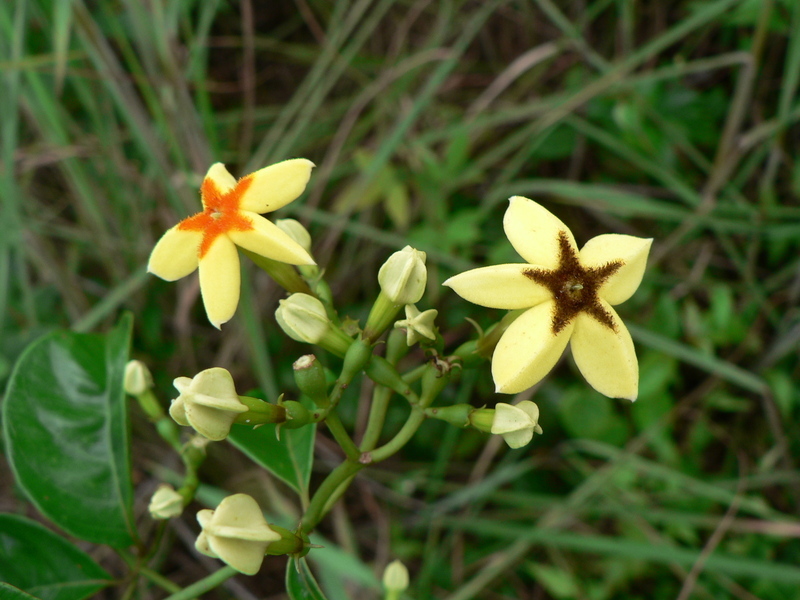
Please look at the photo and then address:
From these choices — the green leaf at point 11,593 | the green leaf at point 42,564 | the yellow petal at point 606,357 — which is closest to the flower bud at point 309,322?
the yellow petal at point 606,357

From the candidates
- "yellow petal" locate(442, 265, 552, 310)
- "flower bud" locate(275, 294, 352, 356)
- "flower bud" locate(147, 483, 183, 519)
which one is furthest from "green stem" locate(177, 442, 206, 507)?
"yellow petal" locate(442, 265, 552, 310)

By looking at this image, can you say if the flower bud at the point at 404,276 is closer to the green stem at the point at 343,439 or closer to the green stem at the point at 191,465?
the green stem at the point at 343,439

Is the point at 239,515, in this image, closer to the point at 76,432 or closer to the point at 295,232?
the point at 295,232

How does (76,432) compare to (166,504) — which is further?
(76,432)

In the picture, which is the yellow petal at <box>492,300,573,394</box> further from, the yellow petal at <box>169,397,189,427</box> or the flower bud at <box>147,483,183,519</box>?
the flower bud at <box>147,483,183,519</box>

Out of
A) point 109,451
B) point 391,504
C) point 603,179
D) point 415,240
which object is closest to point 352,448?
point 109,451

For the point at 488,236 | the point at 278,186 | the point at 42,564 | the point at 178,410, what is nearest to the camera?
the point at 178,410

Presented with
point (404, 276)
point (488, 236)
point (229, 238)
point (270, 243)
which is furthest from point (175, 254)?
point (488, 236)

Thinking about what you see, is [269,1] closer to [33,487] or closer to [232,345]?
[232,345]
